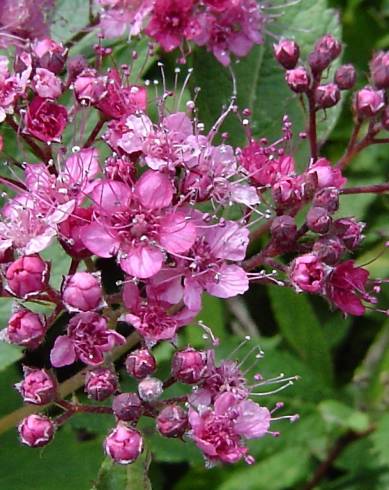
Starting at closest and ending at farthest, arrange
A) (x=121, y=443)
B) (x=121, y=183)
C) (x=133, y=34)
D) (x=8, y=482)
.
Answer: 1. (x=121, y=443)
2. (x=121, y=183)
3. (x=8, y=482)
4. (x=133, y=34)

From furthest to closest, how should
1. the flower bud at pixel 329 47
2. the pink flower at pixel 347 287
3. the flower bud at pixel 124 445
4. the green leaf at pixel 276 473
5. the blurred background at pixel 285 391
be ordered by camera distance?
the green leaf at pixel 276 473, the blurred background at pixel 285 391, the flower bud at pixel 329 47, the pink flower at pixel 347 287, the flower bud at pixel 124 445

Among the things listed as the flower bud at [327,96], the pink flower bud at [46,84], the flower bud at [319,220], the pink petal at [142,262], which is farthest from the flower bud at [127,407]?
the flower bud at [327,96]

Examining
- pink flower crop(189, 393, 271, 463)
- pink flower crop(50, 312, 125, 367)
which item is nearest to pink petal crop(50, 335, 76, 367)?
pink flower crop(50, 312, 125, 367)

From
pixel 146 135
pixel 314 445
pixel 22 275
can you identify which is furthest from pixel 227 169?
pixel 314 445

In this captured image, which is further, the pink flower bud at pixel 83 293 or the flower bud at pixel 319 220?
the flower bud at pixel 319 220

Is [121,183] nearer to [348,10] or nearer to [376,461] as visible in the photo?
[376,461]

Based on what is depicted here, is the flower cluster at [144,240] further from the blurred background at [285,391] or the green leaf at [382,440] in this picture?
the green leaf at [382,440]

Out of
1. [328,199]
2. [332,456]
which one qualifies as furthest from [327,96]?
[332,456]
